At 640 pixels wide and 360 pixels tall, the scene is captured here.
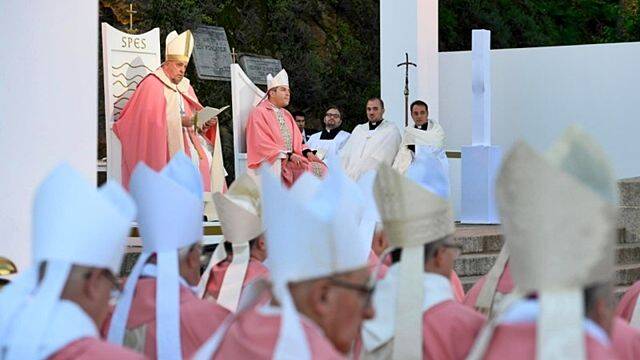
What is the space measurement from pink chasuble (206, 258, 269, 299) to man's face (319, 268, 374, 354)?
2303 millimetres

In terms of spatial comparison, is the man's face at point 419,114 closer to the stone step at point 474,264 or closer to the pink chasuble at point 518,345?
the stone step at point 474,264

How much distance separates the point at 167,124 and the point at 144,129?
9.5 inches

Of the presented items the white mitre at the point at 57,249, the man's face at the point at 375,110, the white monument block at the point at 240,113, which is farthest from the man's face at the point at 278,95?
the white mitre at the point at 57,249

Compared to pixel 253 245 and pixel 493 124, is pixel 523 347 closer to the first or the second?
pixel 253 245

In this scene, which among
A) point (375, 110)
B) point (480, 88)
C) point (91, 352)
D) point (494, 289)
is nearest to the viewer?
point (91, 352)

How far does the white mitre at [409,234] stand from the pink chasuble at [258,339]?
0.83 metres

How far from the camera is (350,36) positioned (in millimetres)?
26875

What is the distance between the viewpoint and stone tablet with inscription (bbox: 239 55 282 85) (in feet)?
61.4

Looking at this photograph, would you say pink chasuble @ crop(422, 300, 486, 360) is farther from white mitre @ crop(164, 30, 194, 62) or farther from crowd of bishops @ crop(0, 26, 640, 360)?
white mitre @ crop(164, 30, 194, 62)

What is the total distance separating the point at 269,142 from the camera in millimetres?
11812

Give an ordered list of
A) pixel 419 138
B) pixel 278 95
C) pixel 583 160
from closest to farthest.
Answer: pixel 583 160
pixel 278 95
pixel 419 138

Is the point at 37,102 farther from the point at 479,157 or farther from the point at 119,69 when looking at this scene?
the point at 479,157

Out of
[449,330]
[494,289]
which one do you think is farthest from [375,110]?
[449,330]

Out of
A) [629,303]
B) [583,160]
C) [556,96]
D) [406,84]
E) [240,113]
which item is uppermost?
[406,84]
